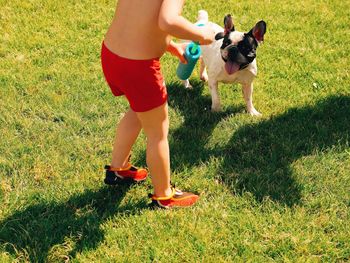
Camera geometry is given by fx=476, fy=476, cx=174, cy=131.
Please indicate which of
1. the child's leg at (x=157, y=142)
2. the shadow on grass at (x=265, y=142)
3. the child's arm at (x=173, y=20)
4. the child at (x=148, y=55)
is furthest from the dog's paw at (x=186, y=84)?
the child's arm at (x=173, y=20)

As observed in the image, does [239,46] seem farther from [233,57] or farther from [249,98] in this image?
[249,98]

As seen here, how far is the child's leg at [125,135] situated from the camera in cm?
329

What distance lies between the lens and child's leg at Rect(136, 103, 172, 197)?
2.91 metres

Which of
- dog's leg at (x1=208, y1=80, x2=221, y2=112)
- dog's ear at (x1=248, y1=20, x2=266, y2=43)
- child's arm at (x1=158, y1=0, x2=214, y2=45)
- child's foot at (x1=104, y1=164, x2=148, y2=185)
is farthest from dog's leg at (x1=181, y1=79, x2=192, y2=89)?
child's arm at (x1=158, y1=0, x2=214, y2=45)

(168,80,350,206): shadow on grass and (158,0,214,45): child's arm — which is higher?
(158,0,214,45): child's arm

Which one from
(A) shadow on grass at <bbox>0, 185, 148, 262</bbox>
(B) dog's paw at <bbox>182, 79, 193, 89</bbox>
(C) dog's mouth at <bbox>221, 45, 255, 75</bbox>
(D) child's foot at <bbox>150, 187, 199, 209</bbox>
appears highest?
(C) dog's mouth at <bbox>221, 45, 255, 75</bbox>

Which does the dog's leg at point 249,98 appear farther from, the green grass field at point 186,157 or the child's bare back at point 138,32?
the child's bare back at point 138,32

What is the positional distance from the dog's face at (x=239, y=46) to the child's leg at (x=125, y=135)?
114cm

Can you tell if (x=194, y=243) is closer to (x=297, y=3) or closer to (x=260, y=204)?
(x=260, y=204)

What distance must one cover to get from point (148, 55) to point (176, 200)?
1.07 metres

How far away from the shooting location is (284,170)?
11.9 feet

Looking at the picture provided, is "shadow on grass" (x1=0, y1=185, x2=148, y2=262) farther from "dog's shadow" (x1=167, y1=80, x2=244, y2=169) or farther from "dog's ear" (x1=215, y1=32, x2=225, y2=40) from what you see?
"dog's ear" (x1=215, y1=32, x2=225, y2=40)

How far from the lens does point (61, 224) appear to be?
10.2ft

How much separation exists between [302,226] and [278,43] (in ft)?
9.88
